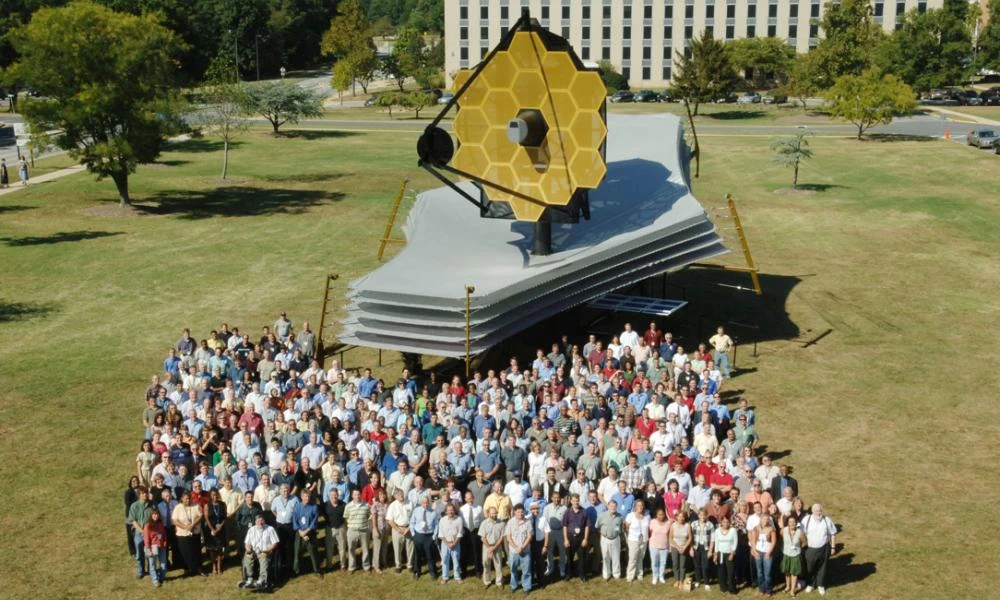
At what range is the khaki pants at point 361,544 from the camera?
16844 millimetres

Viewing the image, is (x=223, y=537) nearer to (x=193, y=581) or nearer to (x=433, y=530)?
(x=193, y=581)

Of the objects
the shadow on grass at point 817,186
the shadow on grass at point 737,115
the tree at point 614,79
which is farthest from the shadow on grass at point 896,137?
the tree at point 614,79

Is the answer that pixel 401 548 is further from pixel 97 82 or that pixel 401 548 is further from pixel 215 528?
pixel 97 82

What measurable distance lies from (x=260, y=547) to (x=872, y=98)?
6085 centimetres

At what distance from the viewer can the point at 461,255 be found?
2719 centimetres

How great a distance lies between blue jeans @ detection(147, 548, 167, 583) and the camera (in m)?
16.7

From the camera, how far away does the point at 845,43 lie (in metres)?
86.5

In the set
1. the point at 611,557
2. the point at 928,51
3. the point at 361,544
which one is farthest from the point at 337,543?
the point at 928,51

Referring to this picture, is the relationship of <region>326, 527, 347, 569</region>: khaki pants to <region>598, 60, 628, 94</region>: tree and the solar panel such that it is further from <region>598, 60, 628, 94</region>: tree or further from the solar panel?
<region>598, 60, 628, 94</region>: tree

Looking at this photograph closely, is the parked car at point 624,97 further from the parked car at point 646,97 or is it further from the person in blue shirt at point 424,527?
the person in blue shirt at point 424,527

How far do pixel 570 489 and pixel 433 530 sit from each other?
2.41m

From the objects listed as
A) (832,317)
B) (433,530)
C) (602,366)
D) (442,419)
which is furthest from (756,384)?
(433,530)

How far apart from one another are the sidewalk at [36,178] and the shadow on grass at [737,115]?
53.9 m

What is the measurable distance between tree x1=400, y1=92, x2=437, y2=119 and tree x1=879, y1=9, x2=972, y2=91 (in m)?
43.6
